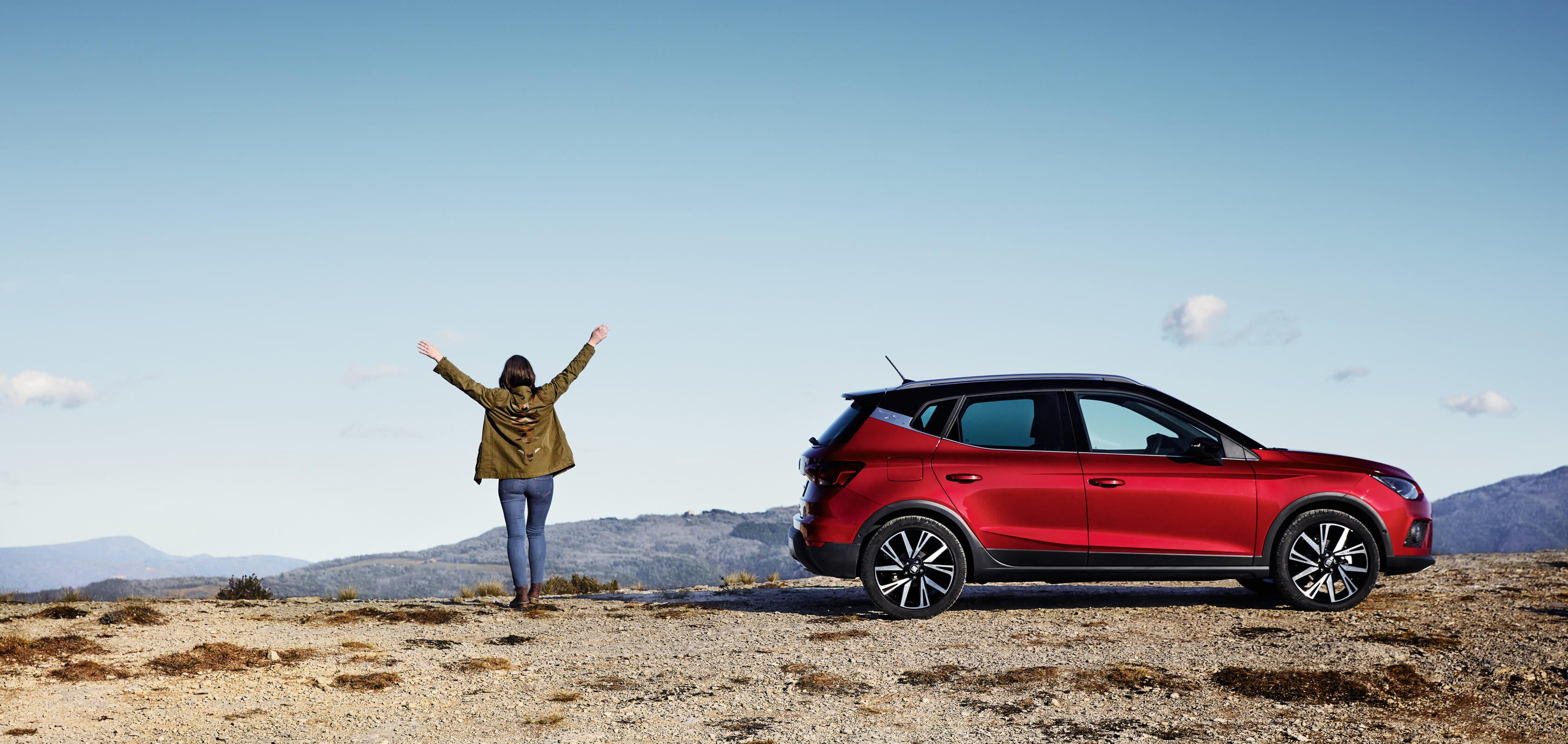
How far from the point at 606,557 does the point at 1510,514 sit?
61.2 metres

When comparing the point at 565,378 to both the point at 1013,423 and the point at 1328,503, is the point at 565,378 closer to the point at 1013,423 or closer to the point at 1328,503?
the point at 1013,423

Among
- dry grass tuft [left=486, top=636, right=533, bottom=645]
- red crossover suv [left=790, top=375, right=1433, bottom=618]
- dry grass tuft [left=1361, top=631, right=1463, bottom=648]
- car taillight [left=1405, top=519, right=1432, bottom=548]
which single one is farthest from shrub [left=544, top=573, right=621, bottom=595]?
dry grass tuft [left=1361, top=631, right=1463, bottom=648]

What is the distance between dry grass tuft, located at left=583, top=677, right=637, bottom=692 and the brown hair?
3.77 metres

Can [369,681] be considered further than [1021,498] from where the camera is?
No

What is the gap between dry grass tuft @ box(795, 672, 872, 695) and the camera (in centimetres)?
626

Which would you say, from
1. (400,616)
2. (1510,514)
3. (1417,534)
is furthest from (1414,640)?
(1510,514)

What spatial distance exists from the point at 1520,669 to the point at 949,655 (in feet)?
10.7

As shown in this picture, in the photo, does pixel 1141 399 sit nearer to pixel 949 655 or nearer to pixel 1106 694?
pixel 949 655

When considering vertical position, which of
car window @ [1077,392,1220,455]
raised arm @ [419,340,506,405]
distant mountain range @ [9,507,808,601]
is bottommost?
distant mountain range @ [9,507,808,601]

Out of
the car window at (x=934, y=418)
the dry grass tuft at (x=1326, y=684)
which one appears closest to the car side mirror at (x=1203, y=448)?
the car window at (x=934, y=418)

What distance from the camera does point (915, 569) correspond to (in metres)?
8.98

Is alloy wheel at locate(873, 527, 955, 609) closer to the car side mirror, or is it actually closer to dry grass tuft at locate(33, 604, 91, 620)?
the car side mirror

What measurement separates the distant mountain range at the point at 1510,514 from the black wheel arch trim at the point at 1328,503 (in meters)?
69.6

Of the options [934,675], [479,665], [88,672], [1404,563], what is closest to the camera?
[934,675]
